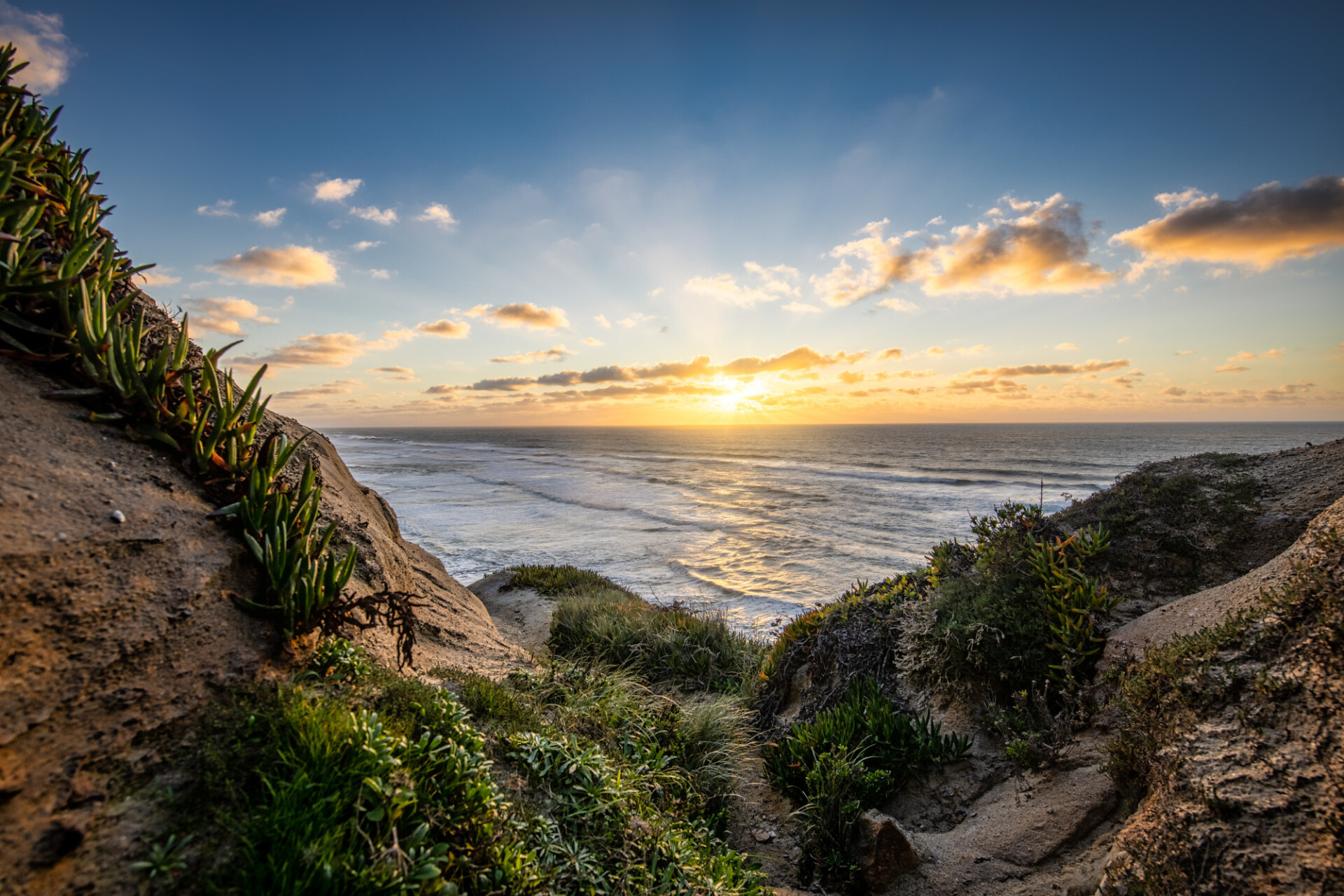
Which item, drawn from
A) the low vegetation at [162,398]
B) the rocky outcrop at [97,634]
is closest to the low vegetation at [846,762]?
the low vegetation at [162,398]

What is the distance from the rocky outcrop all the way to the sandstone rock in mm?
3436

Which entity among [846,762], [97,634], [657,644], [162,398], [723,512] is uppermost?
[162,398]

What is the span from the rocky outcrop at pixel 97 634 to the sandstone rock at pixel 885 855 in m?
3.44

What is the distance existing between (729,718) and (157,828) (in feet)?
13.5

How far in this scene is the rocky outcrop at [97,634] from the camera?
167 centimetres

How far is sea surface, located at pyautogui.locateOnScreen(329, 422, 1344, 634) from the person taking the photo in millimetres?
16000

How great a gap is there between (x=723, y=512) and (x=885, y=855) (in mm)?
24523

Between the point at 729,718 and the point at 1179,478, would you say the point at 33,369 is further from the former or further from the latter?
the point at 1179,478

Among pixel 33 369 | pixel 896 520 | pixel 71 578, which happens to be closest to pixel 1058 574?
pixel 71 578

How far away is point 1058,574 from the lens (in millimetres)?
4508

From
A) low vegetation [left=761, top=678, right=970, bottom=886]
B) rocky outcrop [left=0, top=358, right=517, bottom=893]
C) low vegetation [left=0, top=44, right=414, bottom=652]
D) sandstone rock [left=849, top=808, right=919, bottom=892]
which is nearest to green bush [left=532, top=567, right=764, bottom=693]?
low vegetation [left=761, top=678, right=970, bottom=886]

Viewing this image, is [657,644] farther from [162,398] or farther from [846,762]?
[162,398]

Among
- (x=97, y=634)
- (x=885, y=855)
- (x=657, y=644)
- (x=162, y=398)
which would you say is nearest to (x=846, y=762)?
(x=885, y=855)

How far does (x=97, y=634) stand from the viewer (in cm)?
206
